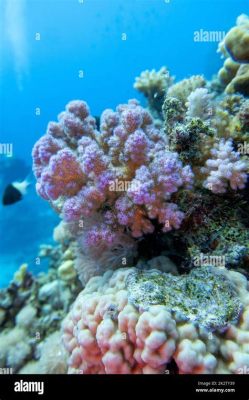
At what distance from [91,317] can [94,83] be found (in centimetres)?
2241

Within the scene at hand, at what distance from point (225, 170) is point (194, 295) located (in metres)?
0.97

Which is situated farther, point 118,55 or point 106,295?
point 118,55

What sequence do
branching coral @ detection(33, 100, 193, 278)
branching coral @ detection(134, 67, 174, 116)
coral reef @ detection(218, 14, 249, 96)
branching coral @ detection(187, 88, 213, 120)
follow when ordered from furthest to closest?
branching coral @ detection(134, 67, 174, 116) → coral reef @ detection(218, 14, 249, 96) → branching coral @ detection(187, 88, 213, 120) → branching coral @ detection(33, 100, 193, 278)

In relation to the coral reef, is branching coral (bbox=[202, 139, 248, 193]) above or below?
below

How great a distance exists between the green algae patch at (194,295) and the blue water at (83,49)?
15.1 m

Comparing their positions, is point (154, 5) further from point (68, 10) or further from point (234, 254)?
point (234, 254)

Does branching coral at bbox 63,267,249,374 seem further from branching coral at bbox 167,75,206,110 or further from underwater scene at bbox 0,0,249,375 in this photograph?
branching coral at bbox 167,75,206,110

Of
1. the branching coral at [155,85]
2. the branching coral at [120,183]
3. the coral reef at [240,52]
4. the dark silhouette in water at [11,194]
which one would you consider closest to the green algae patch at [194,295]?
the branching coral at [120,183]

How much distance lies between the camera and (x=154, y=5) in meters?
22.5

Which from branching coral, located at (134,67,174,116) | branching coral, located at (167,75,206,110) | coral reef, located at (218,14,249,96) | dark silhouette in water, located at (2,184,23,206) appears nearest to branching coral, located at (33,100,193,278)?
branching coral, located at (167,75,206,110)

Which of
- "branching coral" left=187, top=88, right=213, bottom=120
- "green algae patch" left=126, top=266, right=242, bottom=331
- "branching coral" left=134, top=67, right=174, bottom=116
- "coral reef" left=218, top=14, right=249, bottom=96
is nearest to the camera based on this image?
"green algae patch" left=126, top=266, right=242, bottom=331

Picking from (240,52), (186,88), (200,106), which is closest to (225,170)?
(200,106)

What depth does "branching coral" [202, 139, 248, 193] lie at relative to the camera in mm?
2459
